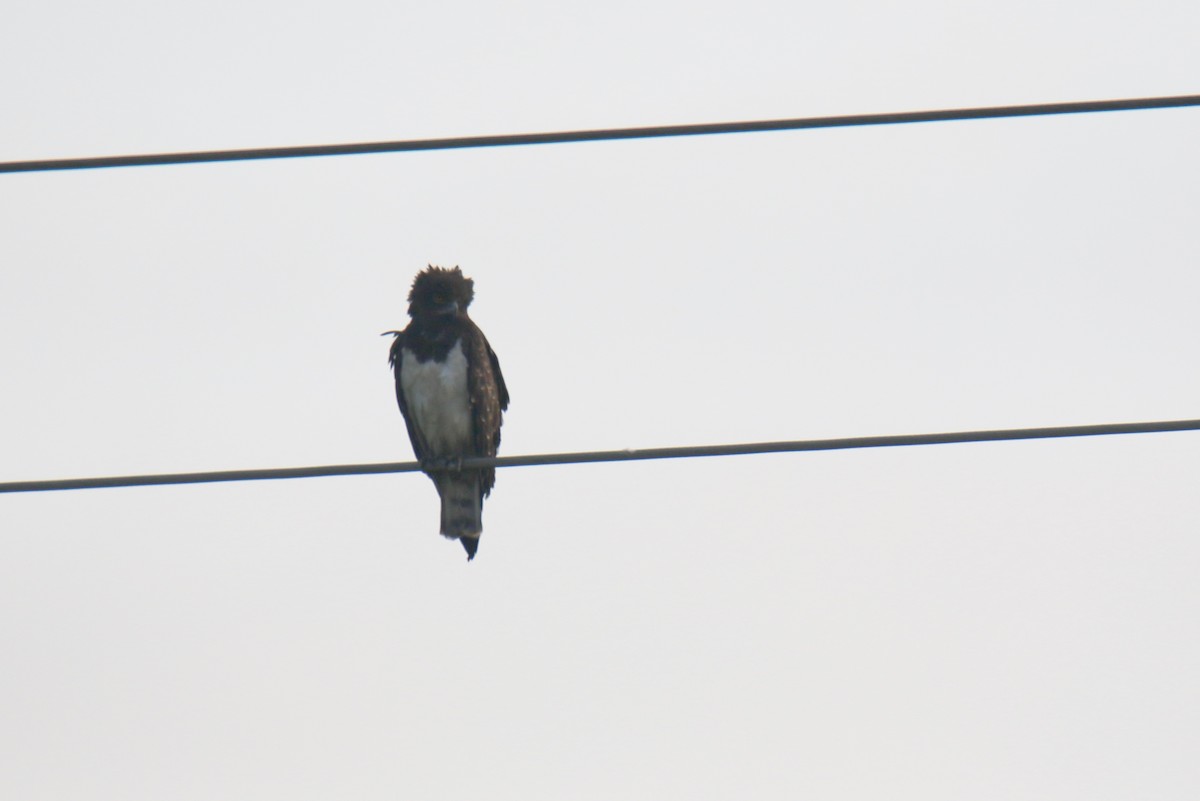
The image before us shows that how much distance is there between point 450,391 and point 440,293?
550mm

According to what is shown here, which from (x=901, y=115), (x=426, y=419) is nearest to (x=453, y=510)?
(x=426, y=419)

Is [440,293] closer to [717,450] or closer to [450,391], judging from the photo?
[450,391]

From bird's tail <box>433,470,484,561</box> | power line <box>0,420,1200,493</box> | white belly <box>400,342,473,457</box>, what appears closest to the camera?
power line <box>0,420,1200,493</box>

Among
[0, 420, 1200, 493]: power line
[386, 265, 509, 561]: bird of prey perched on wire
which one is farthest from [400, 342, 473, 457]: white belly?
[0, 420, 1200, 493]: power line

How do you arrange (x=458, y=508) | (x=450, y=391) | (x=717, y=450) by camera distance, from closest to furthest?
(x=717, y=450), (x=450, y=391), (x=458, y=508)

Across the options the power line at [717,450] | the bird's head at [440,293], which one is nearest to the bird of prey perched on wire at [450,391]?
the bird's head at [440,293]

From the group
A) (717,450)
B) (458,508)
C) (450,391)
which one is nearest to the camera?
(717,450)

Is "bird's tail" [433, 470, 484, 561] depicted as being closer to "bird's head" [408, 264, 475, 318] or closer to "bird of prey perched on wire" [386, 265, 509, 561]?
"bird of prey perched on wire" [386, 265, 509, 561]

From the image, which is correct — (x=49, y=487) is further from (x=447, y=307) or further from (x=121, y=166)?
(x=447, y=307)

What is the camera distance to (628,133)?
7.00 meters

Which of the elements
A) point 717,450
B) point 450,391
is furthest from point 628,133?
point 450,391

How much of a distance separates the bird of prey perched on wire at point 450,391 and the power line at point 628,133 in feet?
10.1

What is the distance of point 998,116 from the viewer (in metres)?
6.88

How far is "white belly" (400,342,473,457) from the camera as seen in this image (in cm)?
991
